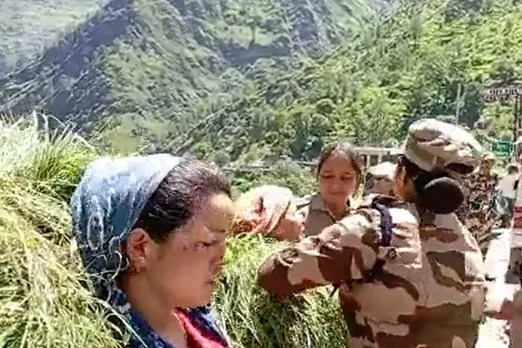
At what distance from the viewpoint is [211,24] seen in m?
163

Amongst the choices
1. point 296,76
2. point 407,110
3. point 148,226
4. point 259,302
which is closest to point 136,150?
point 259,302

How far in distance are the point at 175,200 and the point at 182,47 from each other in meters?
157

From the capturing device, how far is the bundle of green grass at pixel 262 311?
1.83 meters

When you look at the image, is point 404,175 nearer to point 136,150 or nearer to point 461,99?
point 136,150

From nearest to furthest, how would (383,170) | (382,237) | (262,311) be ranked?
(262,311) < (382,237) < (383,170)

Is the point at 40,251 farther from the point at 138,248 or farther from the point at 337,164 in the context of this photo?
the point at 337,164

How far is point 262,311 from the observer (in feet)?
6.24

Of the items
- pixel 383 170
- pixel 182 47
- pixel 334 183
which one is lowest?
pixel 182 47

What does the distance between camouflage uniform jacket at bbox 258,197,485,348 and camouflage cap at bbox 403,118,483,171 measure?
125 millimetres

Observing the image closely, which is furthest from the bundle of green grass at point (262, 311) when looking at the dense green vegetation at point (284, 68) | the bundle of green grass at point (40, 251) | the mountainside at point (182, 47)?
the mountainside at point (182, 47)

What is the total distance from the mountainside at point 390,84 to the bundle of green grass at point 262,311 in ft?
214

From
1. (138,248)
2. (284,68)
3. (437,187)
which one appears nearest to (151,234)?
(138,248)

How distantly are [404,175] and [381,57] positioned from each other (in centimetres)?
9142

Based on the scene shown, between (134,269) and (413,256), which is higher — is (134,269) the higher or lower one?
the higher one
